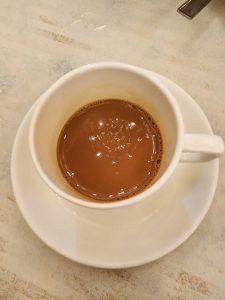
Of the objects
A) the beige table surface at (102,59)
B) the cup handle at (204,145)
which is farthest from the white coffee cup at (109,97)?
the beige table surface at (102,59)

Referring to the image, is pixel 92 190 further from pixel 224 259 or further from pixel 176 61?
pixel 176 61

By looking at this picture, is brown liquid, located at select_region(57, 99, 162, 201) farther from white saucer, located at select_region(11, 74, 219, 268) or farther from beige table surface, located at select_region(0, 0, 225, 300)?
beige table surface, located at select_region(0, 0, 225, 300)

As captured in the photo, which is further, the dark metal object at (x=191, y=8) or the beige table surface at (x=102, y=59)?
the dark metal object at (x=191, y=8)

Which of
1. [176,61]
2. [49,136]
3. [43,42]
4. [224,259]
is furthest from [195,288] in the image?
[43,42]

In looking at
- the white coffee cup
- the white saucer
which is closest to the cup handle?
the white coffee cup

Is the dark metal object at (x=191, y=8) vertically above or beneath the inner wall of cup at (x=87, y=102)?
above

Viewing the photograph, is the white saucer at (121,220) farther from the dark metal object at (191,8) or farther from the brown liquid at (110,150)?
the dark metal object at (191,8)
